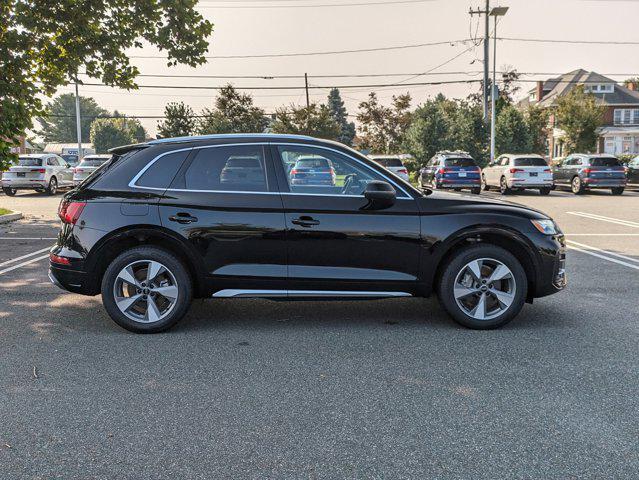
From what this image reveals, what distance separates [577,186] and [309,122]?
1177 inches

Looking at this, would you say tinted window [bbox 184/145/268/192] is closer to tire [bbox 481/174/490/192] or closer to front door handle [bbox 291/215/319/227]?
front door handle [bbox 291/215/319/227]

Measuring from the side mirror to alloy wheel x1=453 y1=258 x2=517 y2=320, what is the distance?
92cm

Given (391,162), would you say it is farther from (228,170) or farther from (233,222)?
(233,222)

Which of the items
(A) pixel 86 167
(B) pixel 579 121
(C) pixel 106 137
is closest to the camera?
(A) pixel 86 167

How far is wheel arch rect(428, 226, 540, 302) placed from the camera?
5.42 m

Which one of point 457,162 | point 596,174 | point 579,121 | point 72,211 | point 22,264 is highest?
point 579,121

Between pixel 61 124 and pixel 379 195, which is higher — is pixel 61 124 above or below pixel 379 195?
above

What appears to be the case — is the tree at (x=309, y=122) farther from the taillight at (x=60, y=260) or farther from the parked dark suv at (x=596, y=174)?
the taillight at (x=60, y=260)

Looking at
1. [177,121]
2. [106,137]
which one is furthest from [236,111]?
[106,137]

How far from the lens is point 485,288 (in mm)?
5473

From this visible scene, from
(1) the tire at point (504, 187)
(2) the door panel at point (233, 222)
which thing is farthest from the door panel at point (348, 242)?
(1) the tire at point (504, 187)

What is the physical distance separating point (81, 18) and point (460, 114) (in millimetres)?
30795

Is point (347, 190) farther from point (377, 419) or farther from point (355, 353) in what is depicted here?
point (377, 419)

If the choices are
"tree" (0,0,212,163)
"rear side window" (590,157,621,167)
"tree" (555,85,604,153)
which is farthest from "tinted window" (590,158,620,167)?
"tree" (555,85,604,153)
